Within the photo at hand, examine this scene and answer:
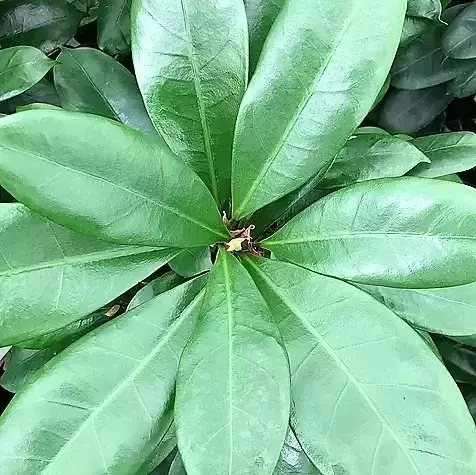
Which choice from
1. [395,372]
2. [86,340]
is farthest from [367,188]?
[86,340]

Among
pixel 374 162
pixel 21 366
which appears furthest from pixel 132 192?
pixel 21 366

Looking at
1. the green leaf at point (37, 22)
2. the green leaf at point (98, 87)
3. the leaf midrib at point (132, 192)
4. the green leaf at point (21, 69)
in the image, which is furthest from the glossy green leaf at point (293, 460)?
the green leaf at point (37, 22)

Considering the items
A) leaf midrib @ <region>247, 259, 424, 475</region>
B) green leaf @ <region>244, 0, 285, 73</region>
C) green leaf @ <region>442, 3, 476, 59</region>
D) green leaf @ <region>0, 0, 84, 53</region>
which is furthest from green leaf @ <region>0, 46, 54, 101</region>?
green leaf @ <region>442, 3, 476, 59</region>

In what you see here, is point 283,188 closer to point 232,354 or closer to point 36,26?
point 232,354

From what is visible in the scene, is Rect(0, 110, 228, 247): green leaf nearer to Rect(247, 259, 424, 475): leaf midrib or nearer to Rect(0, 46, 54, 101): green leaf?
Rect(247, 259, 424, 475): leaf midrib

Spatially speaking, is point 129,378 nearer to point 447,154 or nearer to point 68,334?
point 68,334

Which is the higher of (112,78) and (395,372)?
(112,78)

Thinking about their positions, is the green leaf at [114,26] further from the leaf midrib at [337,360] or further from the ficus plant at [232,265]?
the leaf midrib at [337,360]
